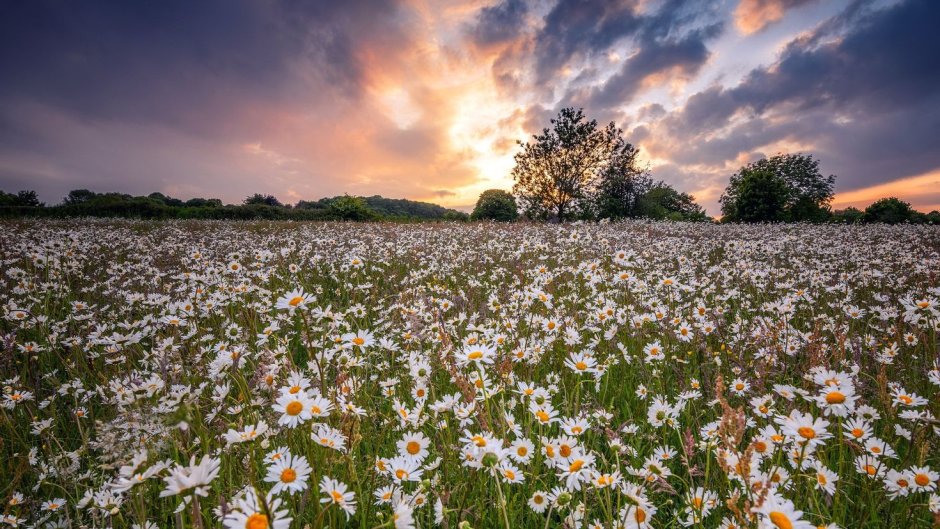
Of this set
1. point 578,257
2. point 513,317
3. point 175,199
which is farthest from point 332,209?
point 513,317

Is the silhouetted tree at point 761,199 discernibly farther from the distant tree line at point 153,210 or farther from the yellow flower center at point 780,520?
the yellow flower center at point 780,520

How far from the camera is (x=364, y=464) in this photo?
2.65 meters

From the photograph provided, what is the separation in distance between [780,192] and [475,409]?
185 feet

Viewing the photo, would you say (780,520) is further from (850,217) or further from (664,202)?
(664,202)

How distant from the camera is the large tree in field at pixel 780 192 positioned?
1768 inches

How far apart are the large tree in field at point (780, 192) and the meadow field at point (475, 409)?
146 feet

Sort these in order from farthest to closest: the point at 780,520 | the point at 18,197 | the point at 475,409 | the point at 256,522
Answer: the point at 18,197
the point at 475,409
the point at 780,520
the point at 256,522

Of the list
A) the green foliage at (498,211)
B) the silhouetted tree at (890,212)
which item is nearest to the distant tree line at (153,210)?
the green foliage at (498,211)

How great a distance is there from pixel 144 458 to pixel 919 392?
5320 mm

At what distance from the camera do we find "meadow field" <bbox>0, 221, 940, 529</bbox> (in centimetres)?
167

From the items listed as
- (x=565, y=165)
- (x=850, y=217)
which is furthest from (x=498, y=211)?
(x=850, y=217)

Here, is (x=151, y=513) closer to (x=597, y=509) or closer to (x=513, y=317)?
(x=597, y=509)

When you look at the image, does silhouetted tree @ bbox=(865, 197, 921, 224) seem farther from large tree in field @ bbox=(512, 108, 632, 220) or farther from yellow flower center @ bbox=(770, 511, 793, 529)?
yellow flower center @ bbox=(770, 511, 793, 529)

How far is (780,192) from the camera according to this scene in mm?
45750
